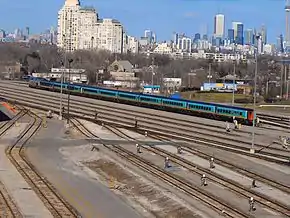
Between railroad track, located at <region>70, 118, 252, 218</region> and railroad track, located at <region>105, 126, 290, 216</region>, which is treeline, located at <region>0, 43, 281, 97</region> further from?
railroad track, located at <region>70, 118, 252, 218</region>

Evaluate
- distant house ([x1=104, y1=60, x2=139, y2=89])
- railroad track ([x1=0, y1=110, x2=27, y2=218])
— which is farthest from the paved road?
distant house ([x1=104, y1=60, x2=139, y2=89])

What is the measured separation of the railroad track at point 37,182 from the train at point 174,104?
19.1 m

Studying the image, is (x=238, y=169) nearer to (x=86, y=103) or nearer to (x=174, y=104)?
(x=174, y=104)

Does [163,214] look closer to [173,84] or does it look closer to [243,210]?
[243,210]

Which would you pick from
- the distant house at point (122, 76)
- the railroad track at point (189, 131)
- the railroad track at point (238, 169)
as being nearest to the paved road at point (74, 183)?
the railroad track at point (238, 169)

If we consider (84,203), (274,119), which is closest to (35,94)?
(274,119)

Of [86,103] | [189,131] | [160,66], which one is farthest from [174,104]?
[160,66]

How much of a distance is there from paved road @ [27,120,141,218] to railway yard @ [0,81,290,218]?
0.04 metres

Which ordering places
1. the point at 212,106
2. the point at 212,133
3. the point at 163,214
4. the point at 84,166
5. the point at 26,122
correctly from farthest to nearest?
the point at 212,106 → the point at 26,122 → the point at 212,133 → the point at 84,166 → the point at 163,214

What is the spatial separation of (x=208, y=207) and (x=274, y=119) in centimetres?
3843

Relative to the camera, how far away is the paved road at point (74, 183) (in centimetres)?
2117

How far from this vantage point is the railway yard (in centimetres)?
2164

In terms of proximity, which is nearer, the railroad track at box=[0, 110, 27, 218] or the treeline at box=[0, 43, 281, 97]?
the railroad track at box=[0, 110, 27, 218]

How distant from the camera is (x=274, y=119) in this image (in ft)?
191
